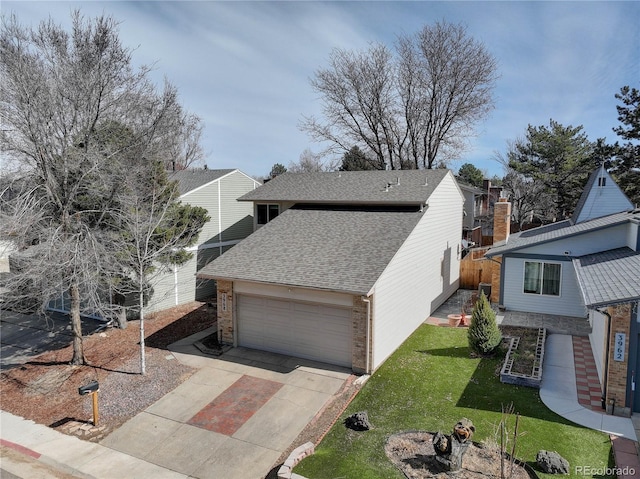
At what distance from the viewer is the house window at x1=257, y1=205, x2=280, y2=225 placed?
20.9 metres

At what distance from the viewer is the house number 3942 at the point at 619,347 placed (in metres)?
9.12

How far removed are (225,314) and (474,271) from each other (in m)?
14.7

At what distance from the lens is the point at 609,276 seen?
11.9 m

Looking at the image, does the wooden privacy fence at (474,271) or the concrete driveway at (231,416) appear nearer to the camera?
the concrete driveway at (231,416)

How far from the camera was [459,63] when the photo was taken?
3184 centimetres

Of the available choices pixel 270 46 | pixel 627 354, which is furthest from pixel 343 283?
pixel 270 46

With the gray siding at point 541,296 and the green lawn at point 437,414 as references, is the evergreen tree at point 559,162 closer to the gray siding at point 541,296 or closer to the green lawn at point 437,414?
the gray siding at point 541,296

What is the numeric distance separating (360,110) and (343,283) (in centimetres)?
2649

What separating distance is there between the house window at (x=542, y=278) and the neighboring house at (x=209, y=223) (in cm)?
1480

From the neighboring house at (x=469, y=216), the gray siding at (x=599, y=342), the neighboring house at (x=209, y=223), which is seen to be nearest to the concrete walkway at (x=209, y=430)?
the gray siding at (x=599, y=342)

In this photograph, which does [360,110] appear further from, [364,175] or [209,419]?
[209,419]

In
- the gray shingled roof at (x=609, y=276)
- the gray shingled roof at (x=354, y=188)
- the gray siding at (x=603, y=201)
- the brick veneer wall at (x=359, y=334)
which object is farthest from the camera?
the gray siding at (x=603, y=201)

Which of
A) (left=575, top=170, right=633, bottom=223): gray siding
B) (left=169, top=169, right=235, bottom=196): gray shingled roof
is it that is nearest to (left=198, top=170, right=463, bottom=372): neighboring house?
(left=169, top=169, right=235, bottom=196): gray shingled roof

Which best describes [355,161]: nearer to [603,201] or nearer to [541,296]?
[603,201]
